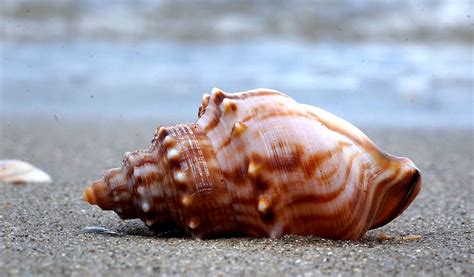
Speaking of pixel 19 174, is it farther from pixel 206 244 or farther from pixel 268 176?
pixel 268 176

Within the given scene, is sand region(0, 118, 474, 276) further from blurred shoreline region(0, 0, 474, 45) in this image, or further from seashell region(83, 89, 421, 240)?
blurred shoreline region(0, 0, 474, 45)

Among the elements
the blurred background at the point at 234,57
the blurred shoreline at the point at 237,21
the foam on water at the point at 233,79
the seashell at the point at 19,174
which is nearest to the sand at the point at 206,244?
the seashell at the point at 19,174

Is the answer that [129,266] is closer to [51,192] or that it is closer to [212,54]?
[51,192]

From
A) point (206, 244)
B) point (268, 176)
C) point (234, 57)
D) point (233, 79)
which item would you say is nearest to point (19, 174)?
point (206, 244)

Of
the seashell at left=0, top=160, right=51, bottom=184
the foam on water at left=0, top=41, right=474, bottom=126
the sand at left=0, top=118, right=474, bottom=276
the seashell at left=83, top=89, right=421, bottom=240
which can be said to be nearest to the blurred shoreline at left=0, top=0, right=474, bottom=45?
the foam on water at left=0, top=41, right=474, bottom=126

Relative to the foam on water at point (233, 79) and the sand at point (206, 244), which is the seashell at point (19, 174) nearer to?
the sand at point (206, 244)

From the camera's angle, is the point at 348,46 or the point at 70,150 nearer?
the point at 70,150

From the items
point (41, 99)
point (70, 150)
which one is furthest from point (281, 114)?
point (41, 99)
